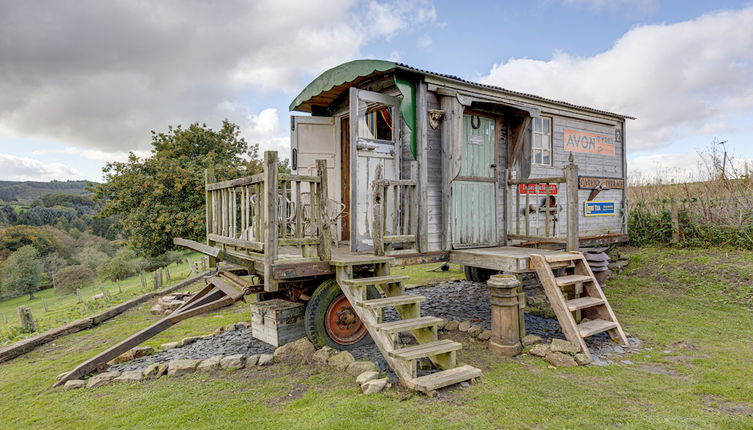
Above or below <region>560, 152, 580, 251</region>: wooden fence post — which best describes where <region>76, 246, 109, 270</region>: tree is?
below

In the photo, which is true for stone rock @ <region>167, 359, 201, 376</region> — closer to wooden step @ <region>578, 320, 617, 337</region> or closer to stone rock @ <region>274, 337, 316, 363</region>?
stone rock @ <region>274, 337, 316, 363</region>

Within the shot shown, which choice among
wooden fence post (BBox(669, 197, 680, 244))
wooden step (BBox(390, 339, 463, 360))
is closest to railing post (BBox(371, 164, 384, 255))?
wooden step (BBox(390, 339, 463, 360))

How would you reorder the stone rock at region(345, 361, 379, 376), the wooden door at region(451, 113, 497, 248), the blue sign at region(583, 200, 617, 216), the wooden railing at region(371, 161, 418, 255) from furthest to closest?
the blue sign at region(583, 200, 617, 216), the wooden door at region(451, 113, 497, 248), the wooden railing at region(371, 161, 418, 255), the stone rock at region(345, 361, 379, 376)

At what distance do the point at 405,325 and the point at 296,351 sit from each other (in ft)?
4.95

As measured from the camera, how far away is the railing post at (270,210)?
4121 millimetres

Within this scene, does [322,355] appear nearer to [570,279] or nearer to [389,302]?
[389,302]

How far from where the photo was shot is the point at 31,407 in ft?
12.5

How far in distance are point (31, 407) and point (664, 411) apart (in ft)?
18.0

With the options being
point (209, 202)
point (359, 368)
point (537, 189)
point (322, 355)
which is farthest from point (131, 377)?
point (537, 189)

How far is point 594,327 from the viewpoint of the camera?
4785 millimetres

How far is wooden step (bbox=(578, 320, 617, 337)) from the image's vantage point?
4.61 meters

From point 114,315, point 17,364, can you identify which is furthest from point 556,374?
point 114,315

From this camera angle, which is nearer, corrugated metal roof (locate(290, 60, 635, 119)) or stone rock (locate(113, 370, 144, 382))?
stone rock (locate(113, 370, 144, 382))

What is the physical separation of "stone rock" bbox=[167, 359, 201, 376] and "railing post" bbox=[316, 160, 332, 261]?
1.80 m
